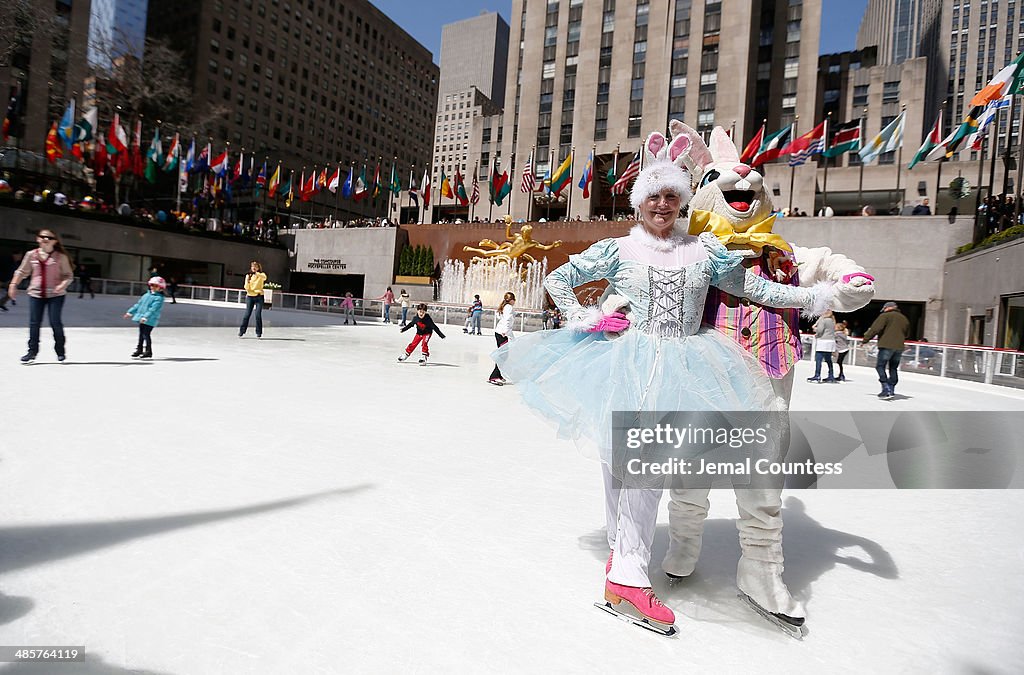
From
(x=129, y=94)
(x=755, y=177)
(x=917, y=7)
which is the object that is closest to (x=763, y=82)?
(x=755, y=177)

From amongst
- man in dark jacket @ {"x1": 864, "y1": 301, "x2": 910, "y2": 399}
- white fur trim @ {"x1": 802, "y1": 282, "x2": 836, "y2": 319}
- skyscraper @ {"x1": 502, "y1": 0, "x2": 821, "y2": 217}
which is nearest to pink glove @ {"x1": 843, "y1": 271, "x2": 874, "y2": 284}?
white fur trim @ {"x1": 802, "y1": 282, "x2": 836, "y2": 319}

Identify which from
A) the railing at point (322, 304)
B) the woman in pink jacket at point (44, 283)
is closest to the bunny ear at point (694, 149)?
the woman in pink jacket at point (44, 283)

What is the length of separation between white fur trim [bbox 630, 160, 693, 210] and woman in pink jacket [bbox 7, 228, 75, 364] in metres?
8.18

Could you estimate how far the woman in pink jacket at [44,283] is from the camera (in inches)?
296

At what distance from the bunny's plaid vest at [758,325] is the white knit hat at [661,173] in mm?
473

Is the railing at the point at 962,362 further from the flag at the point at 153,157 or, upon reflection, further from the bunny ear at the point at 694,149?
the flag at the point at 153,157

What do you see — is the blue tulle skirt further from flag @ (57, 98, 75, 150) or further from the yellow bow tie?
flag @ (57, 98, 75, 150)

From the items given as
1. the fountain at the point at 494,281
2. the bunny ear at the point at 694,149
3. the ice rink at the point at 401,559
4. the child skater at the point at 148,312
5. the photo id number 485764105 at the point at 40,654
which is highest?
the fountain at the point at 494,281

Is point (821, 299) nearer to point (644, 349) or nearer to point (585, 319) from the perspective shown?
point (644, 349)

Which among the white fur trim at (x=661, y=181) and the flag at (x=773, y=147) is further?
the flag at (x=773, y=147)

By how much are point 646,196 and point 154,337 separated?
12777 mm

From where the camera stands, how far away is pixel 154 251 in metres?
35.9

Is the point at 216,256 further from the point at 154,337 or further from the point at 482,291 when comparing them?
the point at 154,337

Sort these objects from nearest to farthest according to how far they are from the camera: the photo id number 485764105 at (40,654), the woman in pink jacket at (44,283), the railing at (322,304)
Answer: the photo id number 485764105 at (40,654), the woman in pink jacket at (44,283), the railing at (322,304)
